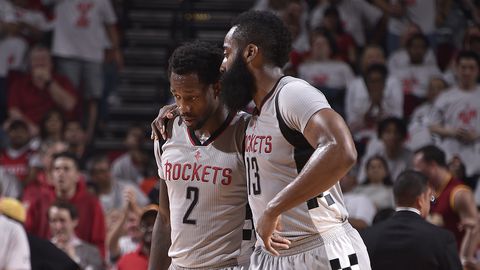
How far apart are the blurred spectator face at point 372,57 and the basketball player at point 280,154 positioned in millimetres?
7339

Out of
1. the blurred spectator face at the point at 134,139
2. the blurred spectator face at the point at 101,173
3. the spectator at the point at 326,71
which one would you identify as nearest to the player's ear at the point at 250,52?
the blurred spectator face at the point at 101,173

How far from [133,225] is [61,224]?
0.70 m

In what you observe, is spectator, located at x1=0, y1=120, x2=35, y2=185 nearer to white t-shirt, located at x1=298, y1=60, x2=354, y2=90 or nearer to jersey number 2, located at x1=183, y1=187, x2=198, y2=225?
white t-shirt, located at x1=298, y1=60, x2=354, y2=90

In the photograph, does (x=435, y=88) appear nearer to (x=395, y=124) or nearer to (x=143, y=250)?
(x=395, y=124)

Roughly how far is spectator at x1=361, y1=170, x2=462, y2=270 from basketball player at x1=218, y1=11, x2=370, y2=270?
1.73m

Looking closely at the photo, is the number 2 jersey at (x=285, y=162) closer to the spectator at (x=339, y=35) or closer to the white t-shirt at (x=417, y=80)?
the white t-shirt at (x=417, y=80)

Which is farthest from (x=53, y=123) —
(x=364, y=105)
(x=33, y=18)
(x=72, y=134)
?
(x=364, y=105)

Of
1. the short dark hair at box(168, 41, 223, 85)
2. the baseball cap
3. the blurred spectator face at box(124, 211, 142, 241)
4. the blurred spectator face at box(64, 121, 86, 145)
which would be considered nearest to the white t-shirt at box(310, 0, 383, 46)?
the blurred spectator face at box(64, 121, 86, 145)

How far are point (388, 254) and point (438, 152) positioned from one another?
1.98m

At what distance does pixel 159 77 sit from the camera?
40.6 feet

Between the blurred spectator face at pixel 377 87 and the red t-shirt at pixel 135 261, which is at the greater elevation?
the blurred spectator face at pixel 377 87

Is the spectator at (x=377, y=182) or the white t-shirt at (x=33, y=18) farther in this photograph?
the white t-shirt at (x=33, y=18)

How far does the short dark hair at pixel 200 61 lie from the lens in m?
4.62

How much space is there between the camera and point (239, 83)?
4.24 metres
